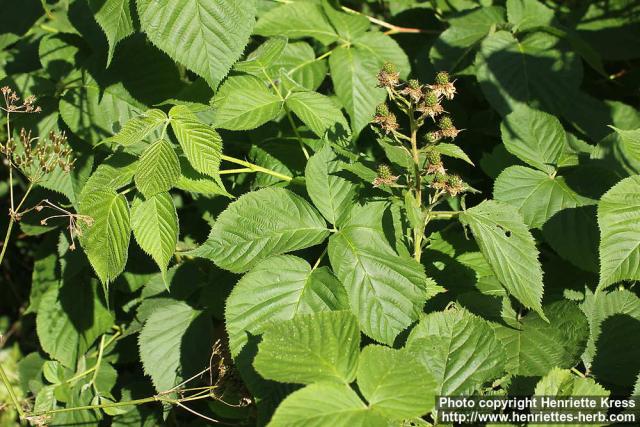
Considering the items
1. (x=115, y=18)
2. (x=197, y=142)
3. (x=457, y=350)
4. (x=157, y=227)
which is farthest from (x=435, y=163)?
(x=115, y=18)

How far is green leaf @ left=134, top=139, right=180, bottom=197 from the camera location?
1902 mm

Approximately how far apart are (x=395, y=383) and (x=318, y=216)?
0.60m

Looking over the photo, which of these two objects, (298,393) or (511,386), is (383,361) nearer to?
(298,393)

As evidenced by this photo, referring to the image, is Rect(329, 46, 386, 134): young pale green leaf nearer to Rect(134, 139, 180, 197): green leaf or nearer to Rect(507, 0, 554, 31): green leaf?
Rect(507, 0, 554, 31): green leaf

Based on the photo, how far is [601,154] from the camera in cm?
228

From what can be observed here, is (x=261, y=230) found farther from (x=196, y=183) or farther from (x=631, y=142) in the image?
(x=631, y=142)

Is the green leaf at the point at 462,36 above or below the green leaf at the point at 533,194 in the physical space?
above

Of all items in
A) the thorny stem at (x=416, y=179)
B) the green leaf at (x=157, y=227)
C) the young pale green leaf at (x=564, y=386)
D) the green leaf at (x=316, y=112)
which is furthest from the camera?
the green leaf at (x=316, y=112)

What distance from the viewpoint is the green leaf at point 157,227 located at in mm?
1958

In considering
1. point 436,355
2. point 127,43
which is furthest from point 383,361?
point 127,43

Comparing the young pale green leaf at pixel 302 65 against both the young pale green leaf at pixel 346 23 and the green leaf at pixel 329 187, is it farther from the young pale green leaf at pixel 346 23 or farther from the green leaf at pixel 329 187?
the green leaf at pixel 329 187

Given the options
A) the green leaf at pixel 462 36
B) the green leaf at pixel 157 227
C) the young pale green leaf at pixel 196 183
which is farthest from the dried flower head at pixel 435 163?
the green leaf at pixel 462 36

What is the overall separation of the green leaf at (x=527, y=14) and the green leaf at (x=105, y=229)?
66.5 inches

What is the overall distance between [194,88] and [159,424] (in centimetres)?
124
